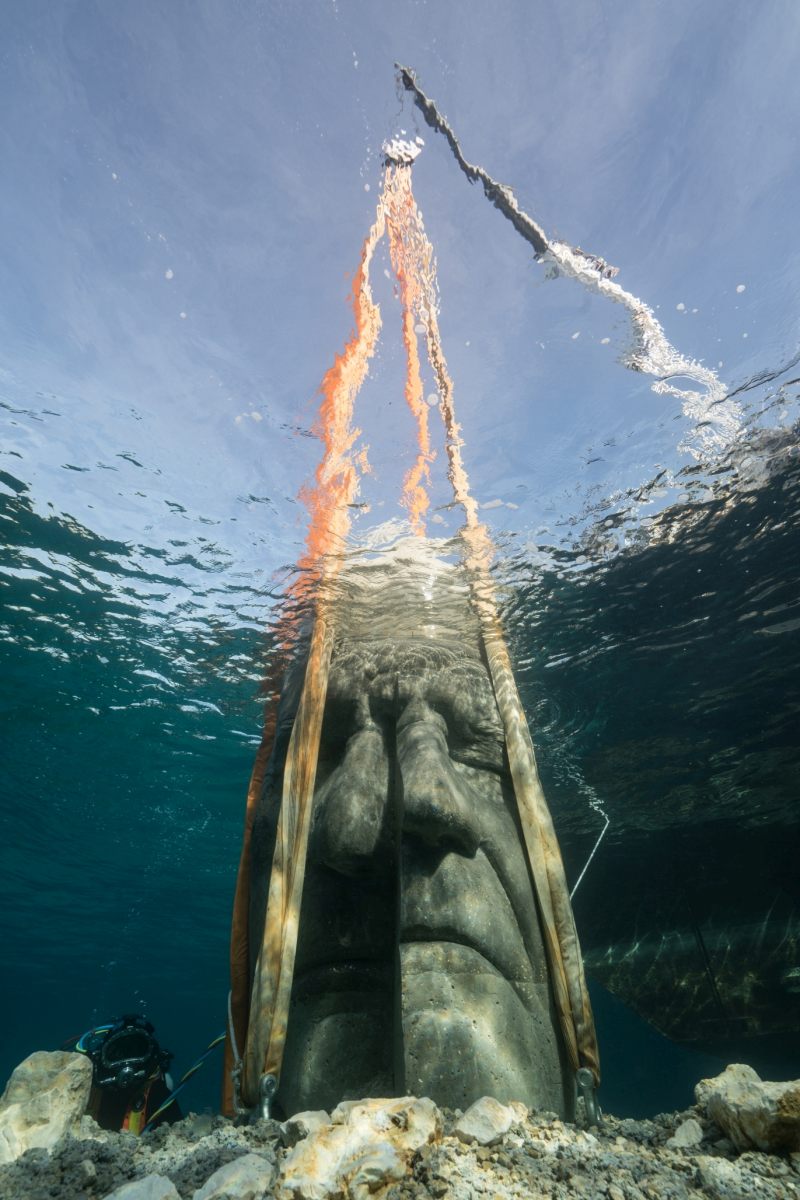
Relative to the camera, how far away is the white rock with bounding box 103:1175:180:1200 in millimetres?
1378

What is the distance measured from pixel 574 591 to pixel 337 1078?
7.37 metres

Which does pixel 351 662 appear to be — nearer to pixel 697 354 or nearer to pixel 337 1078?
pixel 337 1078

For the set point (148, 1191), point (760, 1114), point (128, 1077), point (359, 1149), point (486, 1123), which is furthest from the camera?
point (128, 1077)

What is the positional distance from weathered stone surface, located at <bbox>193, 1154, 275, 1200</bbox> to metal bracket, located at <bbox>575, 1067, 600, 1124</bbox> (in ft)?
7.06

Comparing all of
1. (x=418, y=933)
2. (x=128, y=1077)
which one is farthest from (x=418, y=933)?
(x=128, y=1077)

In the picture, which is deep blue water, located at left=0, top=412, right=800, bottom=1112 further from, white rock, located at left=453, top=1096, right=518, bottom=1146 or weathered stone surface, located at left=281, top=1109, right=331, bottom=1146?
weathered stone surface, located at left=281, top=1109, right=331, bottom=1146

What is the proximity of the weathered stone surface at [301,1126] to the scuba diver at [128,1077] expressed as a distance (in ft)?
17.3

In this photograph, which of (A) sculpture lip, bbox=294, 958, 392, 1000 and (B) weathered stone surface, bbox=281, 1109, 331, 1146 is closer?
(B) weathered stone surface, bbox=281, 1109, 331, 1146

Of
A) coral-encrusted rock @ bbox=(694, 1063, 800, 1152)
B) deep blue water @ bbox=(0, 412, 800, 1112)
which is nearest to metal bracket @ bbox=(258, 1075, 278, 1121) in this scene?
coral-encrusted rock @ bbox=(694, 1063, 800, 1152)

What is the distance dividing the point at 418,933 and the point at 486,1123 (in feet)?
3.90

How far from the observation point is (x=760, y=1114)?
63.9 inches

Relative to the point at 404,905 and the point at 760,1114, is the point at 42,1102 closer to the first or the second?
the point at 404,905

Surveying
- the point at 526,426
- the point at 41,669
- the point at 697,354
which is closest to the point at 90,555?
the point at 41,669

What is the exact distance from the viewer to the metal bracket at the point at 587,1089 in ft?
9.32
